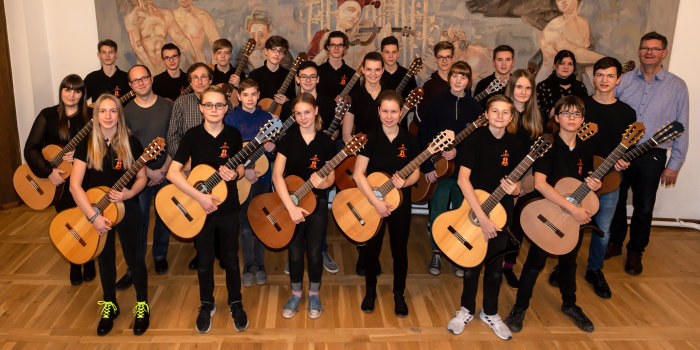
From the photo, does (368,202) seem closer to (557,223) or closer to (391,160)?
(391,160)

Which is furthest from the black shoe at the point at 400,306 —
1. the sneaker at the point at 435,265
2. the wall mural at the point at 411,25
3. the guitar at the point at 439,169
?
the wall mural at the point at 411,25

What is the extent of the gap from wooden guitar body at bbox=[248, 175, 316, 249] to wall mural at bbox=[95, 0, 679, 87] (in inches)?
120

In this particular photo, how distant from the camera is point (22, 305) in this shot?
14.6 ft

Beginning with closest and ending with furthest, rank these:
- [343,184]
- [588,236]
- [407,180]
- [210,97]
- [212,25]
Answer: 1. [210,97]
2. [407,180]
3. [343,184]
4. [588,236]
5. [212,25]

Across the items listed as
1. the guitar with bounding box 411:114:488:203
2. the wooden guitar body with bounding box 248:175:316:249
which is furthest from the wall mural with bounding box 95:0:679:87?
the wooden guitar body with bounding box 248:175:316:249

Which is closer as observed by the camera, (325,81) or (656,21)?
(325,81)

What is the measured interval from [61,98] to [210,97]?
65.1 inches

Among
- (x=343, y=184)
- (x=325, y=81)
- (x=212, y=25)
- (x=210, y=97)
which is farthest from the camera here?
(x=212, y=25)

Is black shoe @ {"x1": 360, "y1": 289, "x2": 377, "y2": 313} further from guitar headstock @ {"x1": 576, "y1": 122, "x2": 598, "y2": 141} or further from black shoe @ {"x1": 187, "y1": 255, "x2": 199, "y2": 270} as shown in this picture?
guitar headstock @ {"x1": 576, "y1": 122, "x2": 598, "y2": 141}

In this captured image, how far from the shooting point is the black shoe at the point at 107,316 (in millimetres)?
4043

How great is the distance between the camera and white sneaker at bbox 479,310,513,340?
4.08m

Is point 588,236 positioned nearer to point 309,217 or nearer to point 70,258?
point 309,217

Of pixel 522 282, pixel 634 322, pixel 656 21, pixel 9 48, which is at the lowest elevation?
pixel 634 322

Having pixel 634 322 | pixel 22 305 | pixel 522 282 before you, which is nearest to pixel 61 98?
pixel 22 305
